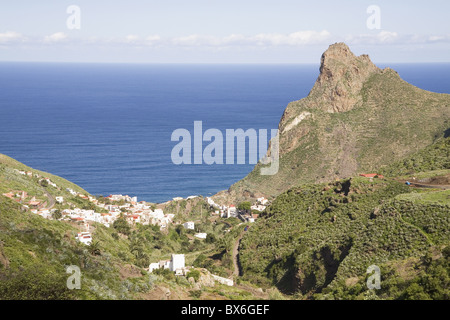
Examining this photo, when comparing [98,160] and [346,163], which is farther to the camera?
[98,160]

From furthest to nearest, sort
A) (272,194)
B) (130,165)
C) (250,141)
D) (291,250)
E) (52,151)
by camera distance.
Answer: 1. (250,141)
2. (52,151)
3. (130,165)
4. (272,194)
5. (291,250)

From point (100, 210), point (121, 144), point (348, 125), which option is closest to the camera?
point (100, 210)

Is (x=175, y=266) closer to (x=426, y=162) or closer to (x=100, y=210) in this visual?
(x=100, y=210)

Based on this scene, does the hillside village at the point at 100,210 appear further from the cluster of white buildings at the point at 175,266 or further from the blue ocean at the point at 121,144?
the blue ocean at the point at 121,144

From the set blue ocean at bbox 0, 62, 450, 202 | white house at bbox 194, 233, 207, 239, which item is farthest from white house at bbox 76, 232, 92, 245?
blue ocean at bbox 0, 62, 450, 202

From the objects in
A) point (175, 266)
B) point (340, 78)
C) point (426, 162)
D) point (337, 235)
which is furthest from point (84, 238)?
point (340, 78)

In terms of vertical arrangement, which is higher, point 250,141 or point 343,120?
point 343,120
